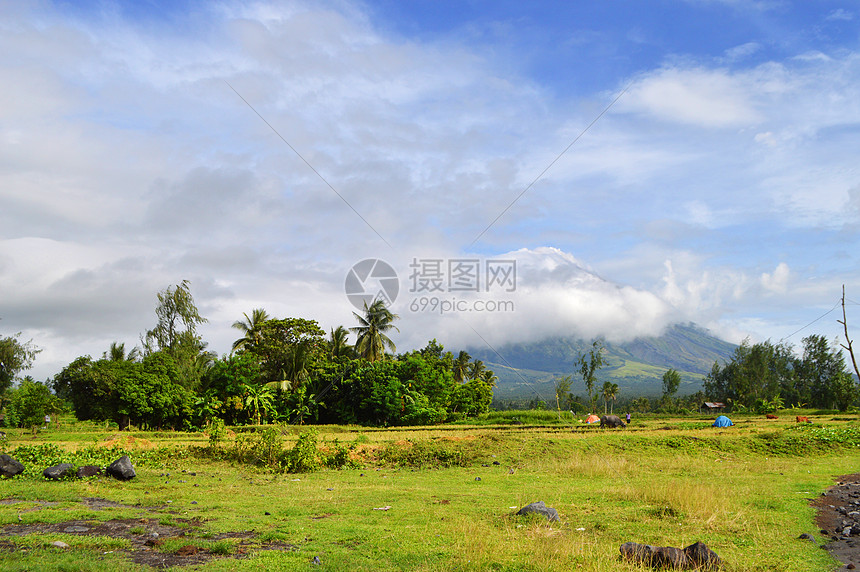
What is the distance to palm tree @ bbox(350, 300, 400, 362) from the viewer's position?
56.3 metres

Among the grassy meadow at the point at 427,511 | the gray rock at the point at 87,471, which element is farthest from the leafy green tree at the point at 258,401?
the gray rock at the point at 87,471

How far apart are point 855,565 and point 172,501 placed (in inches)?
469

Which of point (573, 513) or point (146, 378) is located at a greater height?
point (146, 378)

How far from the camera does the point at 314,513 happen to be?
10.7 metres

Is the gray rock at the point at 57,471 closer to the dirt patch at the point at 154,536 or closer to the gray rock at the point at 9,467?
the gray rock at the point at 9,467

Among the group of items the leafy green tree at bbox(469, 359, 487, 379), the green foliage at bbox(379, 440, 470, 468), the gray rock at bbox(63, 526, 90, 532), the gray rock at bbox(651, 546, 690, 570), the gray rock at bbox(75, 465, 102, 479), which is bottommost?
the green foliage at bbox(379, 440, 470, 468)

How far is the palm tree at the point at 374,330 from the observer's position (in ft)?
185

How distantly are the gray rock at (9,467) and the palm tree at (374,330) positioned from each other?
41.5m

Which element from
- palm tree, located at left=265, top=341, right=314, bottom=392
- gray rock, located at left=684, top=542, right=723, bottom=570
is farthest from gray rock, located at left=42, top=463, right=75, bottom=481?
palm tree, located at left=265, top=341, right=314, bottom=392

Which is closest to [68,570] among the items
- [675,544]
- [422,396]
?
A: [675,544]

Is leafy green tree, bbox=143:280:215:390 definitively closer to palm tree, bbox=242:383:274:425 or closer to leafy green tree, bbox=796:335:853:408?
palm tree, bbox=242:383:274:425

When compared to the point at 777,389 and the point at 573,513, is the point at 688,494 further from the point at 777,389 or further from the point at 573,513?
the point at 777,389

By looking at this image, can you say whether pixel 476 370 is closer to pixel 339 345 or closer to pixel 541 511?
pixel 339 345

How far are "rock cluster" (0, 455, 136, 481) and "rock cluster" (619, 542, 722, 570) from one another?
12.4 m
